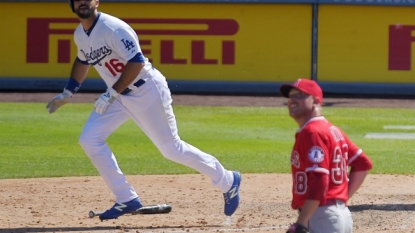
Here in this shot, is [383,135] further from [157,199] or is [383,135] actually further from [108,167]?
[108,167]

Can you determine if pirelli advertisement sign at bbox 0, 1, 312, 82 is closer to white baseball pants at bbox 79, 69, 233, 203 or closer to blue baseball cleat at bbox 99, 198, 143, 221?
white baseball pants at bbox 79, 69, 233, 203

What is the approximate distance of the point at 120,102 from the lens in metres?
6.95

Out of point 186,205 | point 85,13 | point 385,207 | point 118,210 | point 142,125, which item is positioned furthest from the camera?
point 186,205

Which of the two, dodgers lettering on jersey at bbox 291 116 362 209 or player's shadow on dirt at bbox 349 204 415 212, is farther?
player's shadow on dirt at bbox 349 204 415 212

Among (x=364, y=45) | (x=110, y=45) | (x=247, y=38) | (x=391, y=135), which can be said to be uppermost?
(x=110, y=45)

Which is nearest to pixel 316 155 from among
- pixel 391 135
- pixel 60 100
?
pixel 60 100

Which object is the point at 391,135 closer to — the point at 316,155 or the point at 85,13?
the point at 85,13

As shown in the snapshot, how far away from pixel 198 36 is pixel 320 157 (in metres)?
15.6

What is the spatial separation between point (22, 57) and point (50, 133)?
6.72m

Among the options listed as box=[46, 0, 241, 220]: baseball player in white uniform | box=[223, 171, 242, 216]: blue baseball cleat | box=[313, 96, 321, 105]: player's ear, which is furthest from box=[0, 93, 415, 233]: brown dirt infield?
box=[313, 96, 321, 105]: player's ear

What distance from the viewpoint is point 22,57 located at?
19.9m

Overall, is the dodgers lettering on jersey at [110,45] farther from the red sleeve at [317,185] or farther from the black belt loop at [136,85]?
the red sleeve at [317,185]

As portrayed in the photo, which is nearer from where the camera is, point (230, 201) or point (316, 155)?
point (316, 155)

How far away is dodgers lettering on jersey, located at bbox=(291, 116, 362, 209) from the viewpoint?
13.7 ft
